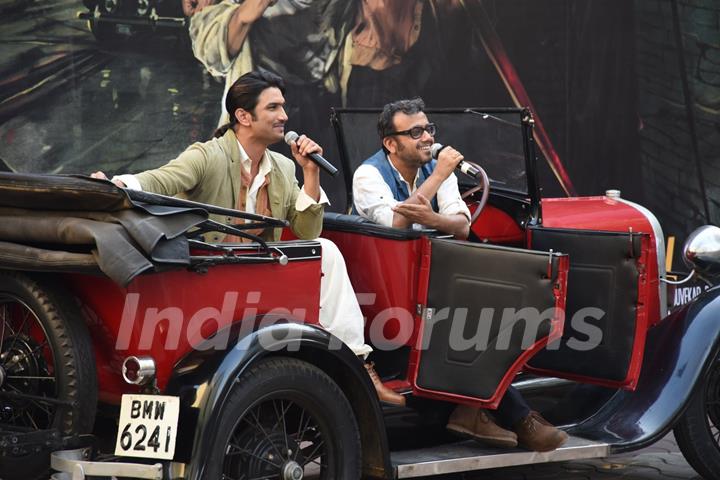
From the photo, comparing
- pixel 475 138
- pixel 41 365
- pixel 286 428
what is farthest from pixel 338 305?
pixel 475 138

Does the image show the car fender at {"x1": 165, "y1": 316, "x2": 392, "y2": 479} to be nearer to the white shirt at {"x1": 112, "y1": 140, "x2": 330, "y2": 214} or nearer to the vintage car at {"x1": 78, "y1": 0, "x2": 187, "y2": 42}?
the white shirt at {"x1": 112, "y1": 140, "x2": 330, "y2": 214}

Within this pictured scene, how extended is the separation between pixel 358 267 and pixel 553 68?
5.52m

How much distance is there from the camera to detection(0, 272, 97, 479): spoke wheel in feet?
11.6

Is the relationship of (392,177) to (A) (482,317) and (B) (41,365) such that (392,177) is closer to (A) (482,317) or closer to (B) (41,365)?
(A) (482,317)

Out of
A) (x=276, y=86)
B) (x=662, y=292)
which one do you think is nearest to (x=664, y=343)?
(x=662, y=292)

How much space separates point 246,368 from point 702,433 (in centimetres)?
246

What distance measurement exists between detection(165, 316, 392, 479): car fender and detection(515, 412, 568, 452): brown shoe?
73 cm

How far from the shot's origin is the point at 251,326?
3828 millimetres

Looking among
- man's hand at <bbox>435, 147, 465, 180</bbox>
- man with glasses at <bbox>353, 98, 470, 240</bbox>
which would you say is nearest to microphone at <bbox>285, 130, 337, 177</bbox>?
man with glasses at <bbox>353, 98, 470, 240</bbox>

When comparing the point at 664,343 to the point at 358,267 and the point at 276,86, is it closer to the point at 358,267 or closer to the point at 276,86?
the point at 358,267

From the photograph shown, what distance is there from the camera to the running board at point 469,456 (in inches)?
166

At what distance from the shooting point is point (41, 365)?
3740 millimetres

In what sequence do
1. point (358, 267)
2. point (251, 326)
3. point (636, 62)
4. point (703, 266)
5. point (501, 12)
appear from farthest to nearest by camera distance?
point (636, 62), point (501, 12), point (703, 266), point (358, 267), point (251, 326)

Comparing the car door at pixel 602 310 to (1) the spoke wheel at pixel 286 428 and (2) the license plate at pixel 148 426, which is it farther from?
(2) the license plate at pixel 148 426
